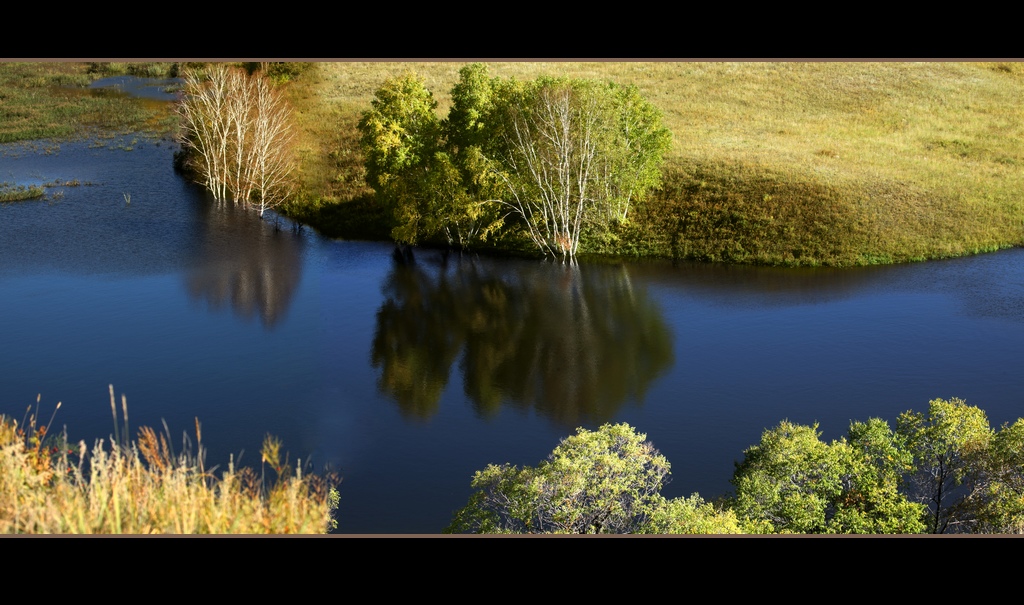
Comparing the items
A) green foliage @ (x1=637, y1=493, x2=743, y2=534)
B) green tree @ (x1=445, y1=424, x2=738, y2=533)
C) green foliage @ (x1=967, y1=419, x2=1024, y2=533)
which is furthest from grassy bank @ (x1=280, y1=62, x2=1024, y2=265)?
green foliage @ (x1=637, y1=493, x2=743, y2=534)

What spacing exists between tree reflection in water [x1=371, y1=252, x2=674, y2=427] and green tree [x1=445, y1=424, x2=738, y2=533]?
8577 mm

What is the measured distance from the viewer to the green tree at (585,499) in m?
23.9

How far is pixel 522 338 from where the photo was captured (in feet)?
137

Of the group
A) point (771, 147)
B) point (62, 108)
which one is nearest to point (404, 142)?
point (771, 147)

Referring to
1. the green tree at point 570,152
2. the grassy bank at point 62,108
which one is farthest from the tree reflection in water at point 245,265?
the grassy bank at point 62,108

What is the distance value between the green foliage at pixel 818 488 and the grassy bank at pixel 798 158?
89.8ft

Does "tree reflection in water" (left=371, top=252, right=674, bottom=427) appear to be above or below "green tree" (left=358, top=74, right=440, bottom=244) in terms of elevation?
below

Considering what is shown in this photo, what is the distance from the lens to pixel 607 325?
42812 millimetres

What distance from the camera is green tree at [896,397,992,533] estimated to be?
84.1ft

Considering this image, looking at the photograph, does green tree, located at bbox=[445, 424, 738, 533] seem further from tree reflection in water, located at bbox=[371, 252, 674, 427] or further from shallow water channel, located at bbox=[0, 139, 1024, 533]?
tree reflection in water, located at bbox=[371, 252, 674, 427]

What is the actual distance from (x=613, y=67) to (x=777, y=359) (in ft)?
143

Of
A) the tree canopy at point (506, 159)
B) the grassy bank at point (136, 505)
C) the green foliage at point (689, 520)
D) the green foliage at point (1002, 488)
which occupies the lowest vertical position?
the green foliage at point (689, 520)

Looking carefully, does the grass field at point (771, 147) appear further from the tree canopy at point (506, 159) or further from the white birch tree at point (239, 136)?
the tree canopy at point (506, 159)

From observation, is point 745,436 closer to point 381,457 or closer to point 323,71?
point 381,457
